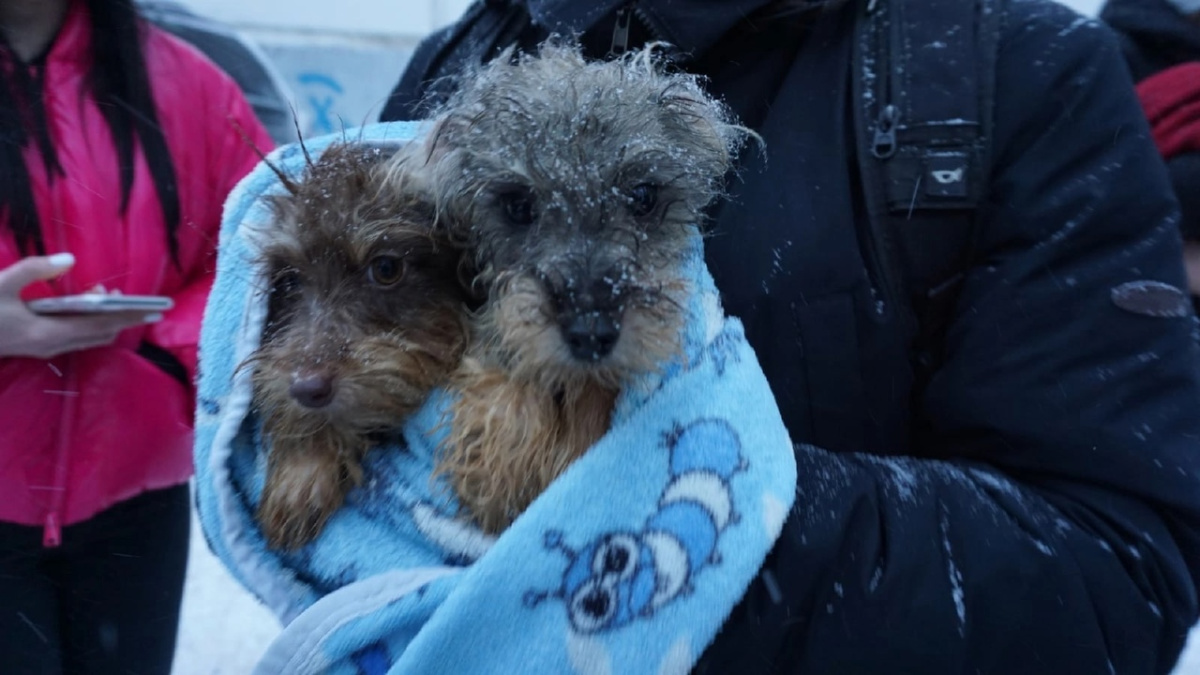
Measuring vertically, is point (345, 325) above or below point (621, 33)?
below

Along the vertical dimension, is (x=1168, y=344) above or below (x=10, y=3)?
below

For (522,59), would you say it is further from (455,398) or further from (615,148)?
(455,398)

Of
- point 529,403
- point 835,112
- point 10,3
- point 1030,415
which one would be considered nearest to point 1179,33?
point 835,112

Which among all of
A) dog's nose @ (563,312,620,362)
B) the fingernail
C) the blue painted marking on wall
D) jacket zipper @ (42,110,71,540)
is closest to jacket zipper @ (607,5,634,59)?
dog's nose @ (563,312,620,362)

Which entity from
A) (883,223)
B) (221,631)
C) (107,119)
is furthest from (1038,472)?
(221,631)

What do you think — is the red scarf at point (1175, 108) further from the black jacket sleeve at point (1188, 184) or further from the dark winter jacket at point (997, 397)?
the dark winter jacket at point (997, 397)

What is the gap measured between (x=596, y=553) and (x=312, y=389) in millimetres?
536

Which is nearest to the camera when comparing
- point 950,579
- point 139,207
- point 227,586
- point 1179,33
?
point 950,579

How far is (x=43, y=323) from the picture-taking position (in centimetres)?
187

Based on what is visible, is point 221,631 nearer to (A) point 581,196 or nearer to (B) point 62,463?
(B) point 62,463

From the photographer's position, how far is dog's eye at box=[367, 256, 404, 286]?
145 centimetres

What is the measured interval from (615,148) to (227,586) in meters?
3.17

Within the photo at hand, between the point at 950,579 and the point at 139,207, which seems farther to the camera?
the point at 139,207

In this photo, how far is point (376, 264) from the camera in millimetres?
1456
